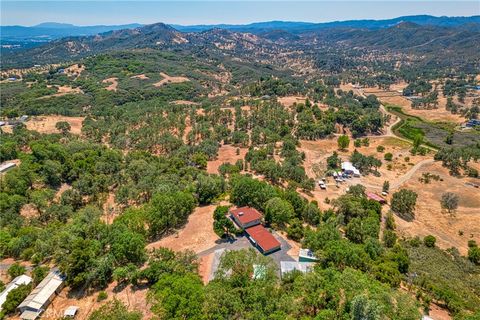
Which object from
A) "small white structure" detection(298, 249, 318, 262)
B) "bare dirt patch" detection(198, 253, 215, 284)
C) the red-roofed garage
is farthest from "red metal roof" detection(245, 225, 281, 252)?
"bare dirt patch" detection(198, 253, 215, 284)

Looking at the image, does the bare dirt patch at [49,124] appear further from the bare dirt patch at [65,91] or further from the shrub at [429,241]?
the shrub at [429,241]

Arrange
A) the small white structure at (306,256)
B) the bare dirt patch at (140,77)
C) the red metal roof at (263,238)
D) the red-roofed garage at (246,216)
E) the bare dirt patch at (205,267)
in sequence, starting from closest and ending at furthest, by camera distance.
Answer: the bare dirt patch at (205,267), the small white structure at (306,256), the red metal roof at (263,238), the red-roofed garage at (246,216), the bare dirt patch at (140,77)

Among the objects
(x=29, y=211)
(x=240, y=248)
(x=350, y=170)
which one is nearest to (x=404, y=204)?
(x=350, y=170)

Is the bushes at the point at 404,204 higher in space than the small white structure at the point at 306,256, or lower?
lower

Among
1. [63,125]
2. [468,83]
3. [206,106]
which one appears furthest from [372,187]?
[468,83]

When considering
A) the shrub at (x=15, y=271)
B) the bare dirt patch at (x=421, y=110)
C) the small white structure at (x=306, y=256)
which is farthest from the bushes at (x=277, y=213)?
the bare dirt patch at (x=421, y=110)

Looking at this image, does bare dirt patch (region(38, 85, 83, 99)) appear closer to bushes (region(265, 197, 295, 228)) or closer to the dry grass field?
bushes (region(265, 197, 295, 228))
